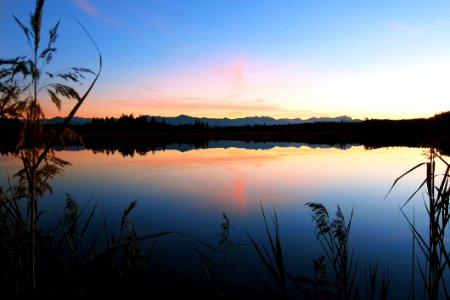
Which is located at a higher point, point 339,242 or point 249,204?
point 339,242

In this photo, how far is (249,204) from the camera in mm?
13289

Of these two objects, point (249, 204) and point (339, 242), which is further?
point (249, 204)

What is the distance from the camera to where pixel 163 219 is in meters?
11.2

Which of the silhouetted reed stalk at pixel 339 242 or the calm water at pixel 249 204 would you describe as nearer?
the silhouetted reed stalk at pixel 339 242

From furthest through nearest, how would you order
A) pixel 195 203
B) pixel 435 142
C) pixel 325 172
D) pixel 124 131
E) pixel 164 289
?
pixel 124 131 → pixel 325 172 → pixel 195 203 → pixel 164 289 → pixel 435 142

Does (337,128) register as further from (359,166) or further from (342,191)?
(342,191)

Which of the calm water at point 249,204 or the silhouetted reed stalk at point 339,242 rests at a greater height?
the silhouetted reed stalk at point 339,242

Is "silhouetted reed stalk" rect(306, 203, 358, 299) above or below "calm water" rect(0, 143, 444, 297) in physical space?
above

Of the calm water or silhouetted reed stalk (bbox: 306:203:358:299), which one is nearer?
silhouetted reed stalk (bbox: 306:203:358:299)

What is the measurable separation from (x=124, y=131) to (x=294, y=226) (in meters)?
120

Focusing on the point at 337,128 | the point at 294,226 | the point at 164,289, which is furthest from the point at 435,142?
the point at 337,128

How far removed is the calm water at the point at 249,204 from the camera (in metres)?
7.93

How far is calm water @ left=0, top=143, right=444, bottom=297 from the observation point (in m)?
7.93

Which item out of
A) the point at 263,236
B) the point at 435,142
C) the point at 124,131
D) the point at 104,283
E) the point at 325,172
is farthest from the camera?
the point at 124,131
